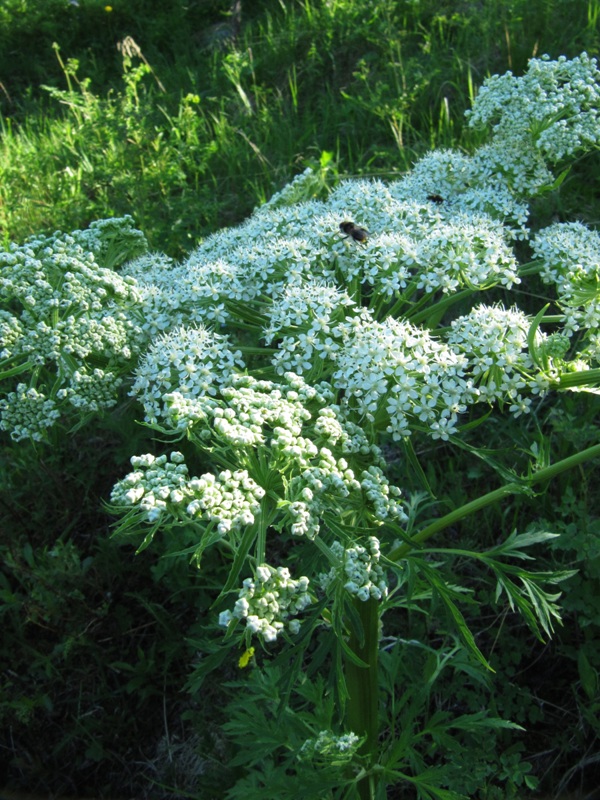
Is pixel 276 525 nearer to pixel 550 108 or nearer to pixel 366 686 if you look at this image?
pixel 366 686

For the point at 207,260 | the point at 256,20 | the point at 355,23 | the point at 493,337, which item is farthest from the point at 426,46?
the point at 493,337

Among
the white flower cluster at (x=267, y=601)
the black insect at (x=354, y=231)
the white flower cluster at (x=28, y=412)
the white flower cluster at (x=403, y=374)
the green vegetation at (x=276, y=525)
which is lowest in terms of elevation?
the green vegetation at (x=276, y=525)

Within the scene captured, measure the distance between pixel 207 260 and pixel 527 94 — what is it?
161 centimetres

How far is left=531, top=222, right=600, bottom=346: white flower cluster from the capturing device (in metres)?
2.65

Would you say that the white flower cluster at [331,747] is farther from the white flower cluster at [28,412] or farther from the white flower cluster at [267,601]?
the white flower cluster at [28,412]

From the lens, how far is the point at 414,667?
3568mm

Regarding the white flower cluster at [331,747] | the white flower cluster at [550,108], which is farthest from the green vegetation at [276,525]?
the white flower cluster at [550,108]

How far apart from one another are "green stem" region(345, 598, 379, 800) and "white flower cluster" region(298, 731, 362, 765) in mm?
82

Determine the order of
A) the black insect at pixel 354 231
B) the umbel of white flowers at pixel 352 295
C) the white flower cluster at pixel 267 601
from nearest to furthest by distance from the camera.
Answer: the white flower cluster at pixel 267 601
the umbel of white flowers at pixel 352 295
the black insect at pixel 354 231

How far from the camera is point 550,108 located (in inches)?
132

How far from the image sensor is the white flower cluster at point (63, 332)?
9.52 feet

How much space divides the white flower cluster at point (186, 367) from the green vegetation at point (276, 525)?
0.05 m

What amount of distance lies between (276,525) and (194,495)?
28cm

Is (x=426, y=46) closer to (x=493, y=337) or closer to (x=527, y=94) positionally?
(x=527, y=94)
